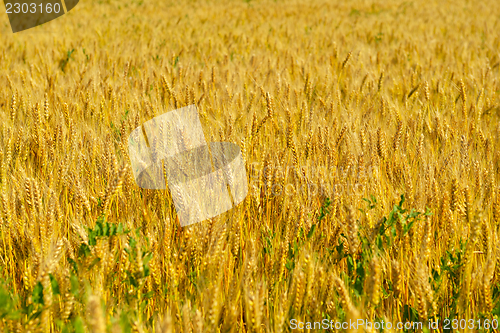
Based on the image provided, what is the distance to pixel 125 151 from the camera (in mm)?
1642

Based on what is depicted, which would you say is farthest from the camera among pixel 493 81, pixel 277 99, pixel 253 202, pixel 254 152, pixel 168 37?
pixel 168 37

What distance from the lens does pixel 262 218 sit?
1.45 m

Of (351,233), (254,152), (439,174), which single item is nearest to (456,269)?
(351,233)

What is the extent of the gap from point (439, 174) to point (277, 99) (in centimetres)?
140

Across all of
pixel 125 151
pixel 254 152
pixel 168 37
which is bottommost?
pixel 254 152

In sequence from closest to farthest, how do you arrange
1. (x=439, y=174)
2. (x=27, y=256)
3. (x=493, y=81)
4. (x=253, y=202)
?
(x=27, y=256) → (x=253, y=202) → (x=439, y=174) → (x=493, y=81)

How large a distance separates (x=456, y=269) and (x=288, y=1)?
12086 millimetres

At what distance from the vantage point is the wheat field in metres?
0.95

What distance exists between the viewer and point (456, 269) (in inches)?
44.3

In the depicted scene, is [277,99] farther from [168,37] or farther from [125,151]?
[168,37]

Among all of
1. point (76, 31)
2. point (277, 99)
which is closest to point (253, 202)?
point (277, 99)

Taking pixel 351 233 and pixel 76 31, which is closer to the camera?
pixel 351 233

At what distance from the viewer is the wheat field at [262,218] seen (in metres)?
0.95

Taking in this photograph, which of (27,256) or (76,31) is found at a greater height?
(76,31)
